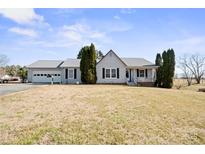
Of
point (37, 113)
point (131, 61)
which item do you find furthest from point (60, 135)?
point (131, 61)

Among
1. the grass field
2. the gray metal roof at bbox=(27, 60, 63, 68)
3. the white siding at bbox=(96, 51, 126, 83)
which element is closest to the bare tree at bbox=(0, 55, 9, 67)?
Result: the gray metal roof at bbox=(27, 60, 63, 68)

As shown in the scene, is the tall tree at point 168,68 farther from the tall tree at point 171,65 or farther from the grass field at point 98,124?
the grass field at point 98,124

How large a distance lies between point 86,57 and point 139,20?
16.9m

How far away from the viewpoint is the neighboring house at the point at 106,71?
28109 millimetres

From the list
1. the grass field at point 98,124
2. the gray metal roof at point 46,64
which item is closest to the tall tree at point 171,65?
the gray metal roof at point 46,64

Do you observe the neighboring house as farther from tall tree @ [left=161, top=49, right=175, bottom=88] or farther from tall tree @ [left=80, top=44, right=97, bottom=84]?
tall tree @ [left=161, top=49, right=175, bottom=88]

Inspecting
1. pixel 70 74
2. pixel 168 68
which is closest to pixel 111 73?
pixel 70 74

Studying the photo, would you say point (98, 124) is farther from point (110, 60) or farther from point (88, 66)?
point (110, 60)

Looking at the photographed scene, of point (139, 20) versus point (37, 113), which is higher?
point (139, 20)

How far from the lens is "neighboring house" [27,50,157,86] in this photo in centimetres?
2811
